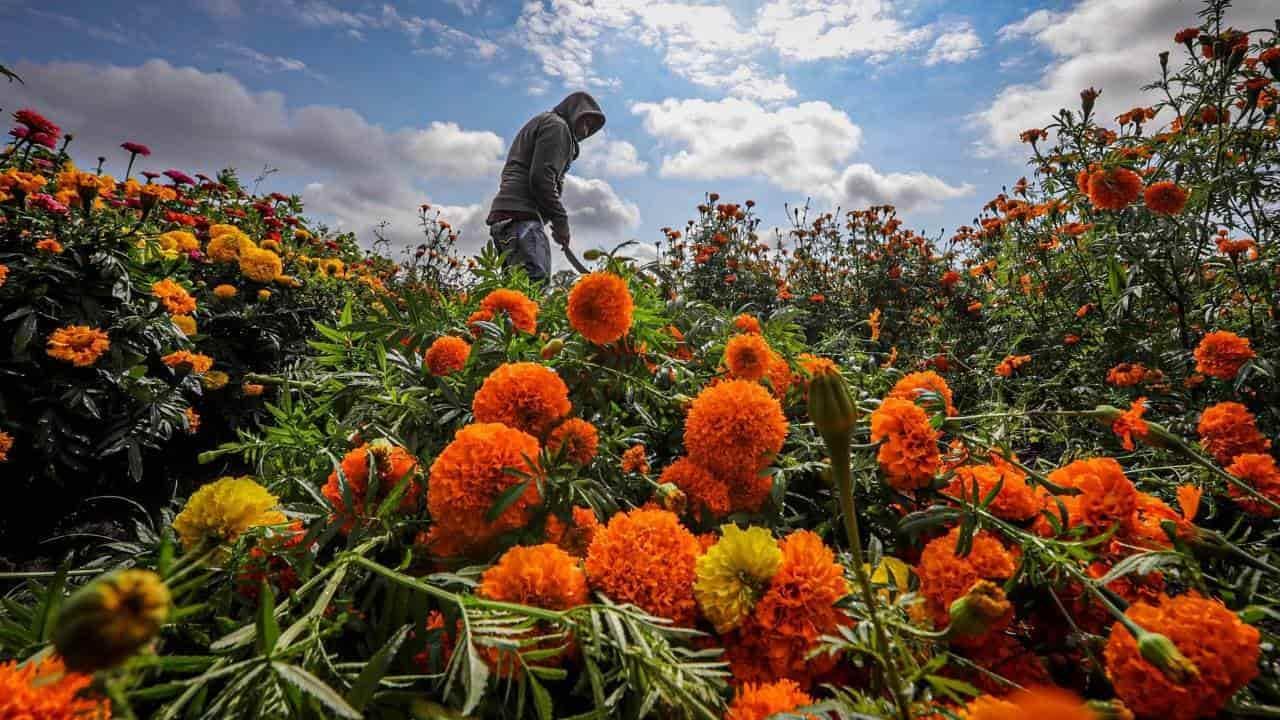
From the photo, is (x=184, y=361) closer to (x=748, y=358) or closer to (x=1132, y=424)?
(x=748, y=358)

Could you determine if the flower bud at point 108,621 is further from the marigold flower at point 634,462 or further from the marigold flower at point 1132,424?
the marigold flower at point 1132,424

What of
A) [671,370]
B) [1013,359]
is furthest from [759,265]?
[671,370]

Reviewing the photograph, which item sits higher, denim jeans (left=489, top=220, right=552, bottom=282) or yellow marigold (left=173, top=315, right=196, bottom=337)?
denim jeans (left=489, top=220, right=552, bottom=282)

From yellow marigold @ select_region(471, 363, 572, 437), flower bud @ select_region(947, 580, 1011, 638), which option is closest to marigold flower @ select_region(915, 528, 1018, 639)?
flower bud @ select_region(947, 580, 1011, 638)

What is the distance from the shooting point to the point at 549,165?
154 inches

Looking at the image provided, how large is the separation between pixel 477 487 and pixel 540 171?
3.64 metres

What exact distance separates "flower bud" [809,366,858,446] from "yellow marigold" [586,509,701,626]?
279 millimetres

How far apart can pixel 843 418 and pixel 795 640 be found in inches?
11.5

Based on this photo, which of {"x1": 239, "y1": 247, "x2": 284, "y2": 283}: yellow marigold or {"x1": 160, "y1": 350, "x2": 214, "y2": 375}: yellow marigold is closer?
{"x1": 160, "y1": 350, "x2": 214, "y2": 375}: yellow marigold

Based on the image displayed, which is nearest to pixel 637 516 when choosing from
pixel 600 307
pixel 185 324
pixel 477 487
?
pixel 477 487

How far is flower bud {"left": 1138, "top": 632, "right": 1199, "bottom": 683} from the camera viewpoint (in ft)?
1.42

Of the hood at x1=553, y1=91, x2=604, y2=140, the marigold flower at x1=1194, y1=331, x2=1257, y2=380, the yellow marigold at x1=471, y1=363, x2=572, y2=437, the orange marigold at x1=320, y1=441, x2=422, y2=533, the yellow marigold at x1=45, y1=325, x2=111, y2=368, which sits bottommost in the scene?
the yellow marigold at x1=45, y1=325, x2=111, y2=368

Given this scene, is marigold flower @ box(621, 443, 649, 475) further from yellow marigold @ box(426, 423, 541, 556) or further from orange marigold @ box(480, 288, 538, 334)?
orange marigold @ box(480, 288, 538, 334)

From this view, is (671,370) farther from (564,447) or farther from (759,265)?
(759,265)
